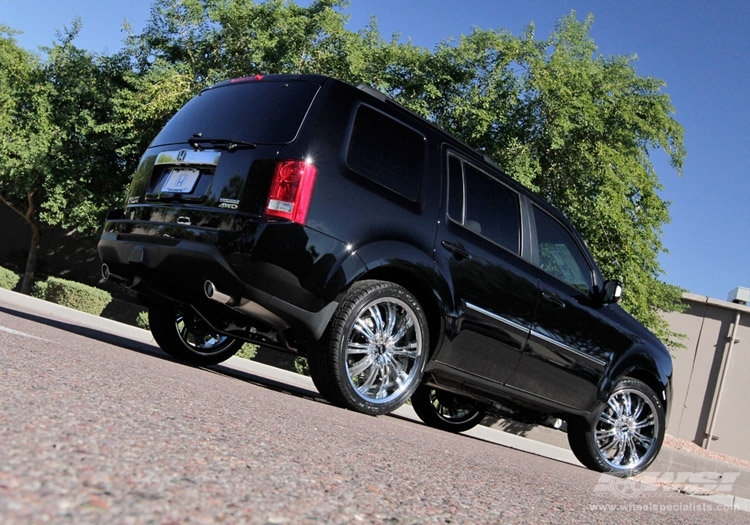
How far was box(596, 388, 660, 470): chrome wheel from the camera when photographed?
22.1 ft

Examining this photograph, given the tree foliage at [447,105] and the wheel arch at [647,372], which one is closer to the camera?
the wheel arch at [647,372]

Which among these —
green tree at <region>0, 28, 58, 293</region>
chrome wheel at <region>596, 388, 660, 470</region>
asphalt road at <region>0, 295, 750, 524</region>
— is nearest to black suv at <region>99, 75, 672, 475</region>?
chrome wheel at <region>596, 388, 660, 470</region>

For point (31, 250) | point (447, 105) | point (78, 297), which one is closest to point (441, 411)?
point (78, 297)

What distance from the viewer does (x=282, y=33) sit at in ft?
65.5

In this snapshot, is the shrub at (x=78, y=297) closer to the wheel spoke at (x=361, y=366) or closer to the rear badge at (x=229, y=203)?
the rear badge at (x=229, y=203)

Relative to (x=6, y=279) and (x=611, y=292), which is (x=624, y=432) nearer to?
(x=611, y=292)

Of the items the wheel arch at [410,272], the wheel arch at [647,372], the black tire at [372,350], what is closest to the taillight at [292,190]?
the wheel arch at [410,272]

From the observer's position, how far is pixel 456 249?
5387 mm

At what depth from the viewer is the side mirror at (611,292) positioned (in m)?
6.55

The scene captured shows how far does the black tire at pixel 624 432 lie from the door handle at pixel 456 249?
6.83ft

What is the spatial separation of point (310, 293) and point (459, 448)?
51.4 inches

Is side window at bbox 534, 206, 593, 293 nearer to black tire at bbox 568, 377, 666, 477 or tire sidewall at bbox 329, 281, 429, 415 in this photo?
black tire at bbox 568, 377, 666, 477

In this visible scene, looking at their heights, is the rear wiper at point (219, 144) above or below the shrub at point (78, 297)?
above

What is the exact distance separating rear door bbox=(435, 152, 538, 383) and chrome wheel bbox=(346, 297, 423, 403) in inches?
10.9
